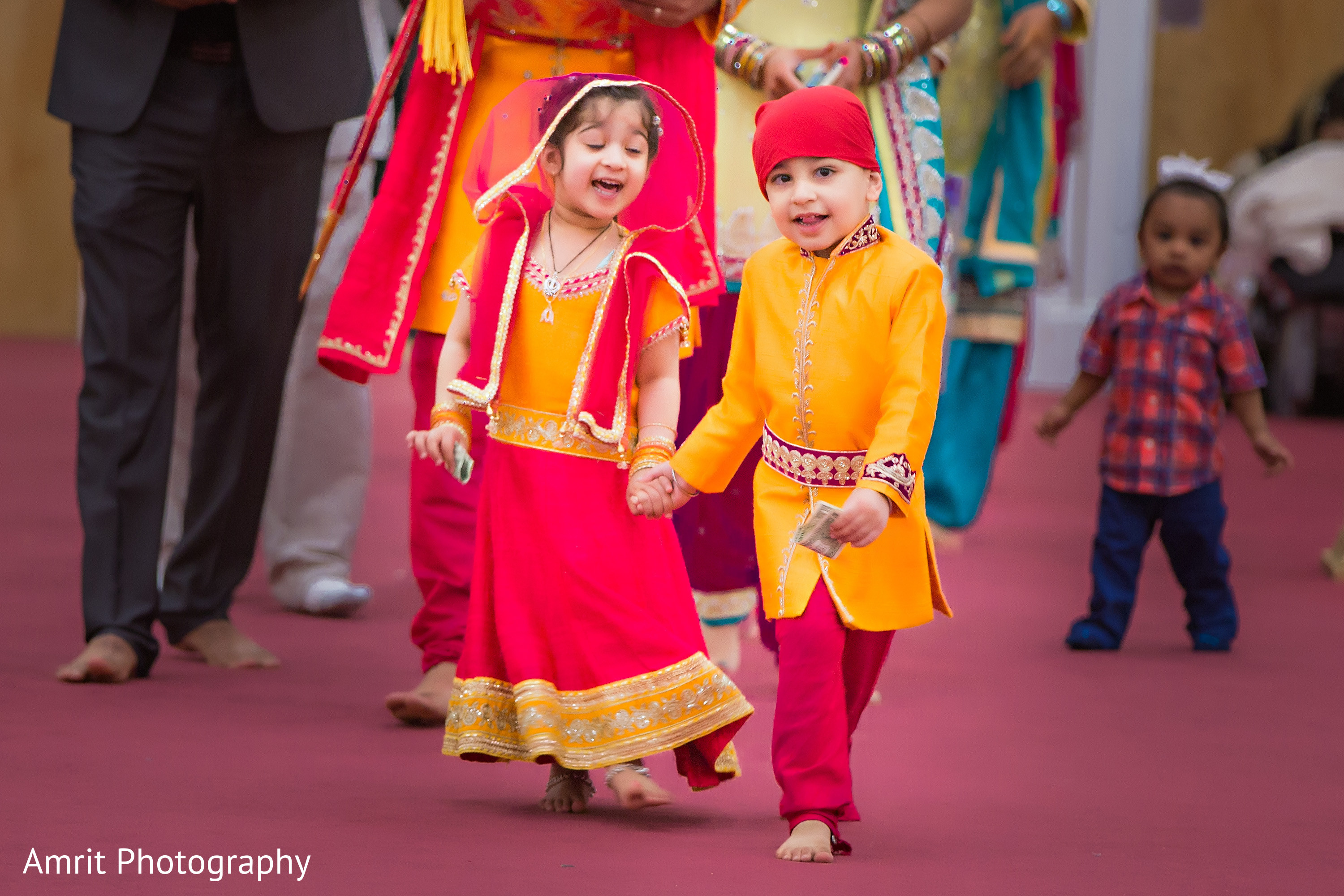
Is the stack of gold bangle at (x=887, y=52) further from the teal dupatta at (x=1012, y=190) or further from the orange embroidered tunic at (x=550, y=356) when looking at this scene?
the teal dupatta at (x=1012, y=190)

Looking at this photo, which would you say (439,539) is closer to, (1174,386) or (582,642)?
(582,642)

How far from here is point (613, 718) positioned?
2605 millimetres

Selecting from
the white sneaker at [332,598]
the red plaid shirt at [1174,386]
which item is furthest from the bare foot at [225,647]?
the red plaid shirt at [1174,386]

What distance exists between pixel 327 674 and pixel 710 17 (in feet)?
4.91

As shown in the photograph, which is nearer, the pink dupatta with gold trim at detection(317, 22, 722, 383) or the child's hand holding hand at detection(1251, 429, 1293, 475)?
the pink dupatta with gold trim at detection(317, 22, 722, 383)

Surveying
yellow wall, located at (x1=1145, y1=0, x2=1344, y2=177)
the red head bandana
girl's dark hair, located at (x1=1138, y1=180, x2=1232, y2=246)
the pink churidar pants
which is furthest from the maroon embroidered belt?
yellow wall, located at (x1=1145, y1=0, x2=1344, y2=177)

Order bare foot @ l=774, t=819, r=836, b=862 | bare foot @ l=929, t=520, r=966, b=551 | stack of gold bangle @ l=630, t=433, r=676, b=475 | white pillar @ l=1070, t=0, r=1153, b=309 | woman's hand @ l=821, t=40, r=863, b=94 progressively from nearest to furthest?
bare foot @ l=774, t=819, r=836, b=862
stack of gold bangle @ l=630, t=433, r=676, b=475
woman's hand @ l=821, t=40, r=863, b=94
bare foot @ l=929, t=520, r=966, b=551
white pillar @ l=1070, t=0, r=1153, b=309

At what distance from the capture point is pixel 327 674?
3641 mm

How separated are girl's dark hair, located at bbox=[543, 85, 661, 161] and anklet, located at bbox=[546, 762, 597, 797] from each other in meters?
0.91

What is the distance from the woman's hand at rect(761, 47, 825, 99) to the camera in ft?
11.2

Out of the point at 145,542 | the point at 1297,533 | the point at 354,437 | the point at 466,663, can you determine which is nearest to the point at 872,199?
the point at 466,663

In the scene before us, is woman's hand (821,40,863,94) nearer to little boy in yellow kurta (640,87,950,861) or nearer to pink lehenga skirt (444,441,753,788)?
little boy in yellow kurta (640,87,950,861)

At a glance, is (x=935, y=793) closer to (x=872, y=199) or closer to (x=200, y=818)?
(x=872, y=199)

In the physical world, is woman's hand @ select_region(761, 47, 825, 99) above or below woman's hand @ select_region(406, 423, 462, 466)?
above
